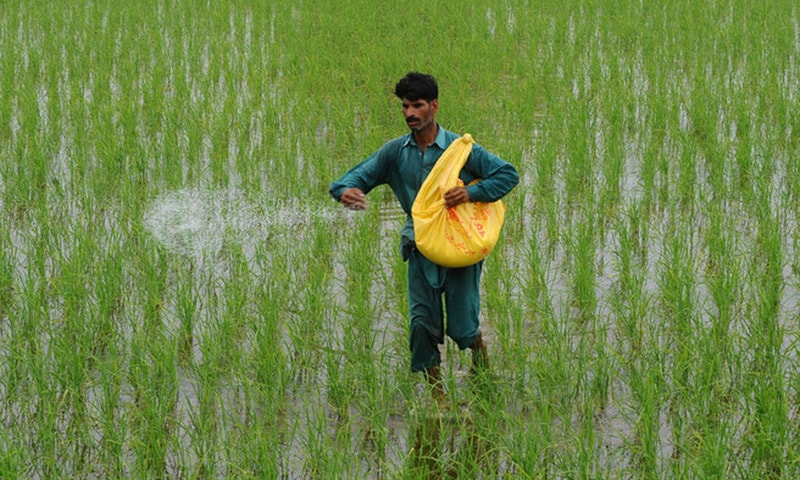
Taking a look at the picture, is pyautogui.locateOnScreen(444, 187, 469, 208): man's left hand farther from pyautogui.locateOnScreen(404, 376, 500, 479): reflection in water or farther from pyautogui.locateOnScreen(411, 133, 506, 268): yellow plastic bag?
pyautogui.locateOnScreen(404, 376, 500, 479): reflection in water

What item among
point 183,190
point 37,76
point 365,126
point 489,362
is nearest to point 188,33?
point 37,76

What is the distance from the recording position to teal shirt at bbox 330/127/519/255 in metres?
2.82

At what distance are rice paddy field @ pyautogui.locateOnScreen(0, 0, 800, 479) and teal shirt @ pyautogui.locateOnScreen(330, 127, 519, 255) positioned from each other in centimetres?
54

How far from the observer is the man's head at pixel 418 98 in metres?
2.75

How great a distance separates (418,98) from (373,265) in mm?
1392

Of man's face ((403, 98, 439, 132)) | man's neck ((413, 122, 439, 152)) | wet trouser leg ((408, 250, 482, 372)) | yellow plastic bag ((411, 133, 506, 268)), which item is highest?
man's face ((403, 98, 439, 132))

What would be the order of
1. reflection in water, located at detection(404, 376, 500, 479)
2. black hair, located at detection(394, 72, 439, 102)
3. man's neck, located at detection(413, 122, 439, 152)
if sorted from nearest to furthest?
reflection in water, located at detection(404, 376, 500, 479) < black hair, located at detection(394, 72, 439, 102) < man's neck, located at detection(413, 122, 439, 152)

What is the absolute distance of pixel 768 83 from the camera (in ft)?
20.8

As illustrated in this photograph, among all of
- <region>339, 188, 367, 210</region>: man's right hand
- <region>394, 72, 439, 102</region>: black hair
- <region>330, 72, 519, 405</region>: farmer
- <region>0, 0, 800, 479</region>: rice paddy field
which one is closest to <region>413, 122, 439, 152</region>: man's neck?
<region>330, 72, 519, 405</region>: farmer

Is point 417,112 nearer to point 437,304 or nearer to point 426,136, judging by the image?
point 426,136

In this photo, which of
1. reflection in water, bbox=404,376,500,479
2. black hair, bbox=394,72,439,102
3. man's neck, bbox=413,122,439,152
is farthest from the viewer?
man's neck, bbox=413,122,439,152

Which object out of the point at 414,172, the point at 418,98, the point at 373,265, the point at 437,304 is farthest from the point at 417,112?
the point at 373,265

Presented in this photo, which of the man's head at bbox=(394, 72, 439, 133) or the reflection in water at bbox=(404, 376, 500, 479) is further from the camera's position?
the man's head at bbox=(394, 72, 439, 133)

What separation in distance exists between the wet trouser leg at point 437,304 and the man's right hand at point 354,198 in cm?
25
